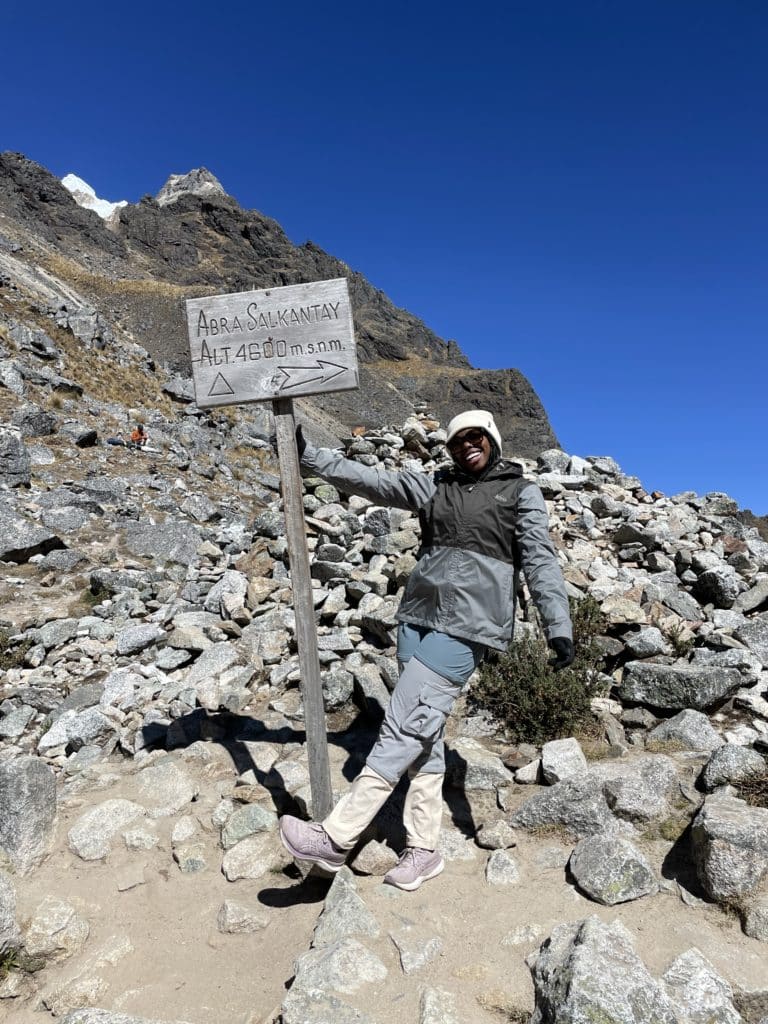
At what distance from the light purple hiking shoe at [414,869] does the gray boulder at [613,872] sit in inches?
29.1

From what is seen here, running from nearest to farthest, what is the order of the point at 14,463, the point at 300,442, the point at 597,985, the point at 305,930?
the point at 597,985
the point at 305,930
the point at 300,442
the point at 14,463

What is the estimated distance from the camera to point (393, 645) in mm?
5980

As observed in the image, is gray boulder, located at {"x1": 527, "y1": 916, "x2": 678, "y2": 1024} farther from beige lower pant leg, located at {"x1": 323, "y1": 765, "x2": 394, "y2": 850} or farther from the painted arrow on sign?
the painted arrow on sign

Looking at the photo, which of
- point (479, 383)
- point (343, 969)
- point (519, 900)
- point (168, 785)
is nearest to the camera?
point (343, 969)

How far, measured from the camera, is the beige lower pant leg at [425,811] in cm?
338

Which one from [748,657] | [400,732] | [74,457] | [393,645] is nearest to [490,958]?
[400,732]

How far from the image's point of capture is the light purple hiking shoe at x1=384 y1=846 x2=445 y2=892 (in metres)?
3.26

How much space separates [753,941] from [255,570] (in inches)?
250

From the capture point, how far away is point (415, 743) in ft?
10.7

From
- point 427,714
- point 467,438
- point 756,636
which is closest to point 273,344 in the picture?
point 467,438

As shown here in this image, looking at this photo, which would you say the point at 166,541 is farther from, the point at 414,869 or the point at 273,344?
the point at 414,869

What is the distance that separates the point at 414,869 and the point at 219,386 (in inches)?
119

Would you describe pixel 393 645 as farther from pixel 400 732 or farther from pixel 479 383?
pixel 479 383

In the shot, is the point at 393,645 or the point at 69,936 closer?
the point at 69,936
